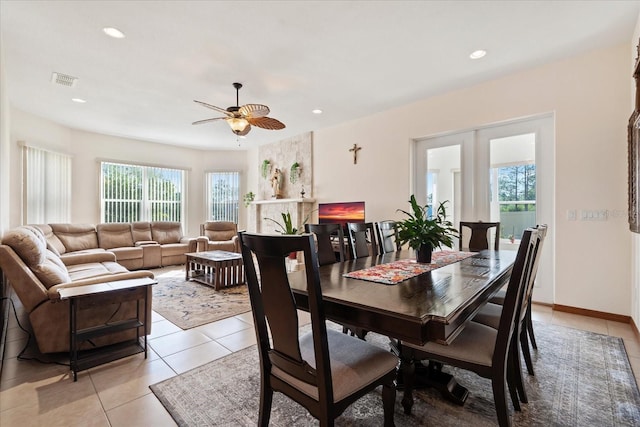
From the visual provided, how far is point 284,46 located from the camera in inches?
115

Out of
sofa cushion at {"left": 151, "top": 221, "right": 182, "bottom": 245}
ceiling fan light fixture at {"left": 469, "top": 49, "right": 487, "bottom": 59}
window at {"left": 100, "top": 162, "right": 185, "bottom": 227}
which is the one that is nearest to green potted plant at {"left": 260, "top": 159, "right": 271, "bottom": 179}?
window at {"left": 100, "top": 162, "right": 185, "bottom": 227}

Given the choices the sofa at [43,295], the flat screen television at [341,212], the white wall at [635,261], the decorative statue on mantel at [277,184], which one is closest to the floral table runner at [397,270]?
the white wall at [635,261]

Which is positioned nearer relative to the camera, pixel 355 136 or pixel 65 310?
pixel 65 310

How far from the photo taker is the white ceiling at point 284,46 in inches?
95.6

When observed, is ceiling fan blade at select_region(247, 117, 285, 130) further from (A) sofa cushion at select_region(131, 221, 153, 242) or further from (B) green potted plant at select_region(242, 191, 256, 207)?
(A) sofa cushion at select_region(131, 221, 153, 242)

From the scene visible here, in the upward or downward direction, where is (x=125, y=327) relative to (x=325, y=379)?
downward

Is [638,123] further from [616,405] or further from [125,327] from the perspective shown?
[125,327]

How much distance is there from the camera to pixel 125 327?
7.54 ft

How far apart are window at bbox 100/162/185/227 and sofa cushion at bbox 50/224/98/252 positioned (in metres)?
0.79

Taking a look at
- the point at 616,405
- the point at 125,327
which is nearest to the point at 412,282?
the point at 616,405

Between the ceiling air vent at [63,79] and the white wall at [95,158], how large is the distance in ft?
6.26

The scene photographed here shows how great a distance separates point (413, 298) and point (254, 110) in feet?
9.30

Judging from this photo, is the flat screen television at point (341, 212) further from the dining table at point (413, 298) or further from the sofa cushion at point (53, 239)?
the sofa cushion at point (53, 239)

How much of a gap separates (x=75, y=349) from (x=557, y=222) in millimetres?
4624
